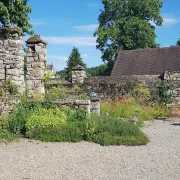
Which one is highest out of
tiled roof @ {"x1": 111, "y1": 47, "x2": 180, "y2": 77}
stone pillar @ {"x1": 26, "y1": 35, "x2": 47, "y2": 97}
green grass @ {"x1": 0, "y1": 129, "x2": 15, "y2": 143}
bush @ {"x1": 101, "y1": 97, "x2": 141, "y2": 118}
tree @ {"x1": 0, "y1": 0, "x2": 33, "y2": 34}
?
tree @ {"x1": 0, "y1": 0, "x2": 33, "y2": 34}

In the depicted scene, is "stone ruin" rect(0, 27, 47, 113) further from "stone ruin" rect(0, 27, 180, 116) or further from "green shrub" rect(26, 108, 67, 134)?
"green shrub" rect(26, 108, 67, 134)

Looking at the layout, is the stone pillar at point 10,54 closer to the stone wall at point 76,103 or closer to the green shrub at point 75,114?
the stone wall at point 76,103

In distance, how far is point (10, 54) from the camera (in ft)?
28.1

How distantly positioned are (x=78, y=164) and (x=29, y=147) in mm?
1638

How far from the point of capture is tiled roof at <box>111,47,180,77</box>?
81.0ft

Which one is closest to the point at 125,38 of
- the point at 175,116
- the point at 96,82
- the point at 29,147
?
the point at 96,82

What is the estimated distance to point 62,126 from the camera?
752cm

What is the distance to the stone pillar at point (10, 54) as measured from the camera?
854cm

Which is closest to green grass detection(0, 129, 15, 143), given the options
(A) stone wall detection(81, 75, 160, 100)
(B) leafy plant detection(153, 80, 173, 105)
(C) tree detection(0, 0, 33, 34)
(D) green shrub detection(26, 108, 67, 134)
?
(D) green shrub detection(26, 108, 67, 134)

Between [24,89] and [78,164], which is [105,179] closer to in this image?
[78,164]

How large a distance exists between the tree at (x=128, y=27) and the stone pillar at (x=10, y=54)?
913 inches

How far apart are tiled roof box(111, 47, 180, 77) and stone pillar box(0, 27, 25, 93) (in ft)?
53.9

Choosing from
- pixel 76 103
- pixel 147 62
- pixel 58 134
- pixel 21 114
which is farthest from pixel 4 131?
pixel 147 62

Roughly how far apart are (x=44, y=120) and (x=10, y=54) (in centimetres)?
226
